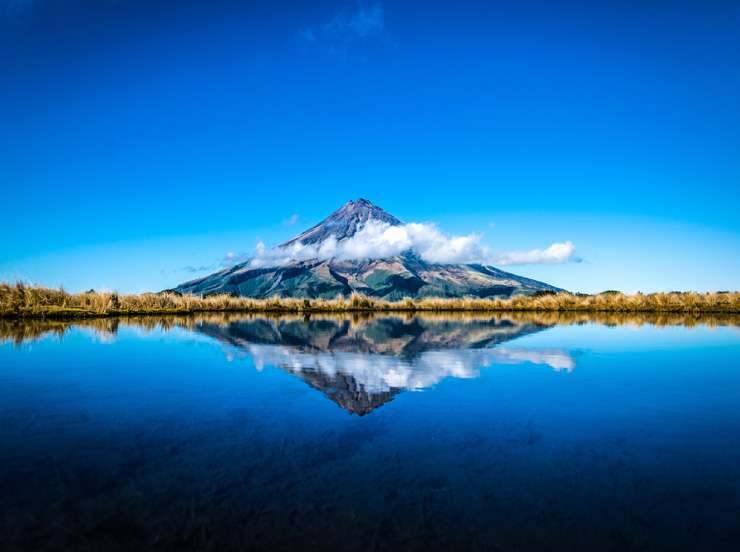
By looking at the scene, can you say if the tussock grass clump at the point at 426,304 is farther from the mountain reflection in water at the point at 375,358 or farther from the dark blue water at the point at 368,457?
the dark blue water at the point at 368,457

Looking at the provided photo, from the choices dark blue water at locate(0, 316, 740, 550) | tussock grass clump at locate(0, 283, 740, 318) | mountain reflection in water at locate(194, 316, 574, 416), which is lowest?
dark blue water at locate(0, 316, 740, 550)

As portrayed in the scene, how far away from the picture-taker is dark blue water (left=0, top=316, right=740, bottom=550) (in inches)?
117

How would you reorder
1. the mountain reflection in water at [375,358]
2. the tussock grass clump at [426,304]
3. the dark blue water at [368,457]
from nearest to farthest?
1. the dark blue water at [368,457]
2. the mountain reflection in water at [375,358]
3. the tussock grass clump at [426,304]

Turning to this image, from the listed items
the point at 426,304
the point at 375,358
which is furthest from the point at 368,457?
the point at 426,304

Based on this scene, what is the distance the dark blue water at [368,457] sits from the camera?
2975 millimetres

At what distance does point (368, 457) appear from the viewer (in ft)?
14.1

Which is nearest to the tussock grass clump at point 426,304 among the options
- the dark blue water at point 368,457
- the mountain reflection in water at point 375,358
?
the mountain reflection in water at point 375,358

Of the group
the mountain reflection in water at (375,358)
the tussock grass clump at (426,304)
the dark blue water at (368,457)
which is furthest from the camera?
the tussock grass clump at (426,304)

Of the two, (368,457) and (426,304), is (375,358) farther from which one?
(426,304)

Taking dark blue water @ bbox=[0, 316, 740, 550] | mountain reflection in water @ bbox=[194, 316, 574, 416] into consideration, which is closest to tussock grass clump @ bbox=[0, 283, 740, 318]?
mountain reflection in water @ bbox=[194, 316, 574, 416]

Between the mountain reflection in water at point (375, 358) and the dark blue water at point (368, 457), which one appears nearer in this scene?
the dark blue water at point (368, 457)

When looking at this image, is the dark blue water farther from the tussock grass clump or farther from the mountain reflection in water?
the tussock grass clump

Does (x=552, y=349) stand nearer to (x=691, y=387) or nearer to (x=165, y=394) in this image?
(x=691, y=387)

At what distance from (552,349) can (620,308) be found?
27744 mm
